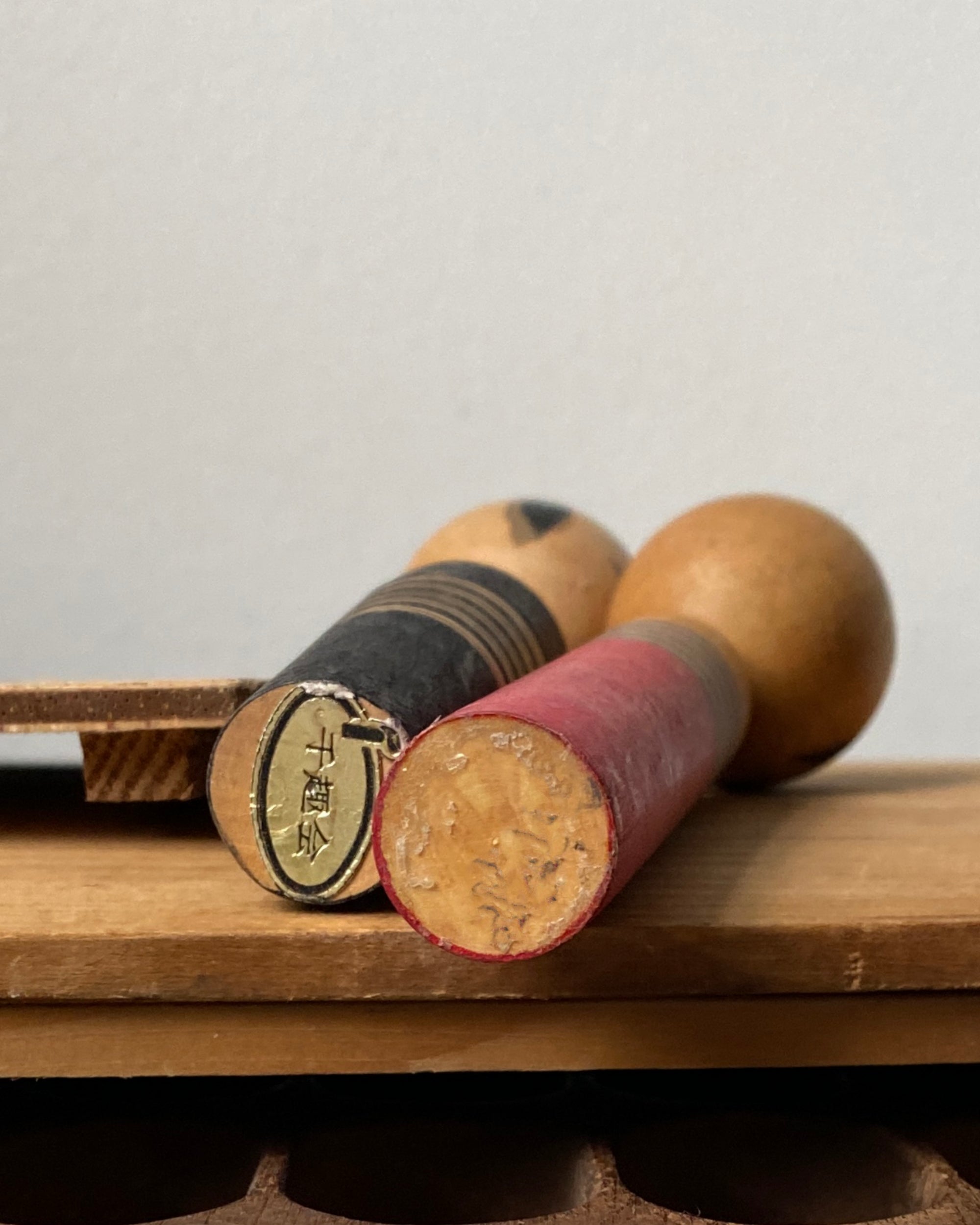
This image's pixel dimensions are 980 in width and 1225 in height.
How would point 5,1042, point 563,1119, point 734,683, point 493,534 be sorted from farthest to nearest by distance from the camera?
point 493,534 → point 734,683 → point 563,1119 → point 5,1042

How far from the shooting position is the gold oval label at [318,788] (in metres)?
0.47

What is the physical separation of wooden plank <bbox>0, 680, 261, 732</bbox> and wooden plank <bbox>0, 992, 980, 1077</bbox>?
0.15m

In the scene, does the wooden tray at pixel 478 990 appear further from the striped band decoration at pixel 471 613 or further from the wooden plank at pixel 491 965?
the striped band decoration at pixel 471 613

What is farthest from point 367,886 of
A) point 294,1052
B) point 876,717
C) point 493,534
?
point 876,717

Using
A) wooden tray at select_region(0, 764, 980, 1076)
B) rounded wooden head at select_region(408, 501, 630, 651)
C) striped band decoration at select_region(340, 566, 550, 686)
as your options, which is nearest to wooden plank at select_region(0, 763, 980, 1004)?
wooden tray at select_region(0, 764, 980, 1076)

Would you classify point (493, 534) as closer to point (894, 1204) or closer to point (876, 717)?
point (894, 1204)

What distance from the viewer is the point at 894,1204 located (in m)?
0.50

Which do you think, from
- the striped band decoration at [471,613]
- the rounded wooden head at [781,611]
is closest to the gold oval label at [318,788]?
the striped band decoration at [471,613]

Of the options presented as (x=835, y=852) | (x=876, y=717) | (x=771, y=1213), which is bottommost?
(x=876, y=717)

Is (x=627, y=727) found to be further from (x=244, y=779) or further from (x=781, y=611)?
(x=781, y=611)

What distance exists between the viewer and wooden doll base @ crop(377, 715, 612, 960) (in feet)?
1.28

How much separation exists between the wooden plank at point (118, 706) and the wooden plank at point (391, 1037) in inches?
5.8

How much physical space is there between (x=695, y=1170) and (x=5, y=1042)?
0.26 m

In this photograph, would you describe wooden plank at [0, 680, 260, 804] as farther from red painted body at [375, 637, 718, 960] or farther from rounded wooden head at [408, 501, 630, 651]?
rounded wooden head at [408, 501, 630, 651]
